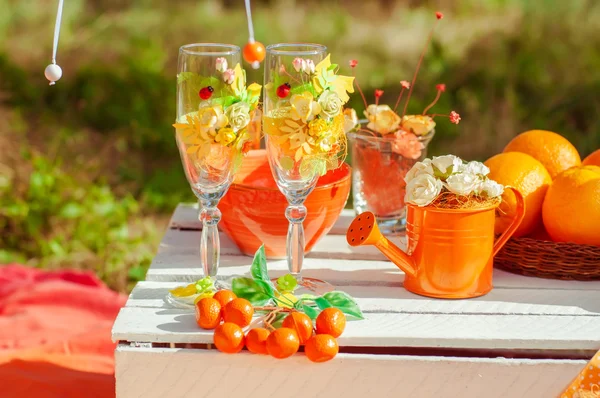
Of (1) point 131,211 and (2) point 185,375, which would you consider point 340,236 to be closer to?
(2) point 185,375

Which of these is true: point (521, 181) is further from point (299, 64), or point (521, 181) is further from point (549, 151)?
point (299, 64)

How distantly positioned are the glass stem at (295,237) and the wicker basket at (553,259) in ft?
1.30

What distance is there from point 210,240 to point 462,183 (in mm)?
414

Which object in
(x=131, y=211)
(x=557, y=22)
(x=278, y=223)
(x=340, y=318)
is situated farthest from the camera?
(x=557, y=22)

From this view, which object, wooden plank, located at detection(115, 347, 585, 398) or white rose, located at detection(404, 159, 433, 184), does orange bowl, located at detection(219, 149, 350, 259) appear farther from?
wooden plank, located at detection(115, 347, 585, 398)

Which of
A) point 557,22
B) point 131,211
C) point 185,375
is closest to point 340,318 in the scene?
point 185,375

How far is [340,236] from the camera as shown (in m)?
1.78

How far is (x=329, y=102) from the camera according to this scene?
4.18 ft

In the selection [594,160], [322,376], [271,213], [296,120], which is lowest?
[322,376]

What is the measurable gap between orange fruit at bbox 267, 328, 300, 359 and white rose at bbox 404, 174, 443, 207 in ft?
1.08

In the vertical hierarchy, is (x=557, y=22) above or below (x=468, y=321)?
above

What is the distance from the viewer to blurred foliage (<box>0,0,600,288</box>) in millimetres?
3225

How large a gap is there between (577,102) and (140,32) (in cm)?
221

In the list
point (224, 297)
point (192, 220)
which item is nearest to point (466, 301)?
point (224, 297)
